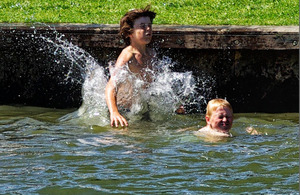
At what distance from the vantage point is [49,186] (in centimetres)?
566

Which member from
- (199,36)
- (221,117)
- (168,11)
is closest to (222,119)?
(221,117)

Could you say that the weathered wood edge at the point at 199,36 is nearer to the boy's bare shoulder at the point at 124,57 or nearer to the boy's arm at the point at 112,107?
the boy's bare shoulder at the point at 124,57

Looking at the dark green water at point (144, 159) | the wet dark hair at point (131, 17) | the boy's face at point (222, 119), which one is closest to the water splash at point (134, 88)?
the dark green water at point (144, 159)

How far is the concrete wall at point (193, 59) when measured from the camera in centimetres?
922

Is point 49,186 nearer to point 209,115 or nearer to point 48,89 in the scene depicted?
point 209,115

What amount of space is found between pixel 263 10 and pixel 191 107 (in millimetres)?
2395

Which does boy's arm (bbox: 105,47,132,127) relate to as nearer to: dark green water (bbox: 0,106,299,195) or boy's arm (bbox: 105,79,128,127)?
boy's arm (bbox: 105,79,128,127)

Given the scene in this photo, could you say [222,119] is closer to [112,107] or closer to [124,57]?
[112,107]

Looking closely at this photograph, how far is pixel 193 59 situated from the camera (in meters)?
9.46

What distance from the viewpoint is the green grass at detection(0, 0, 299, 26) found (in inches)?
A: 410

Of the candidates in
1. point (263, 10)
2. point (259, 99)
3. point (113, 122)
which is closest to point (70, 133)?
point (113, 122)

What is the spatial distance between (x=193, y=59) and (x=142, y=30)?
3.22 ft

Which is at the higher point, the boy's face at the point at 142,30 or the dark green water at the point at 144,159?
the boy's face at the point at 142,30

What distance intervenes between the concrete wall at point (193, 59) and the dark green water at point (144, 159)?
0.89m
